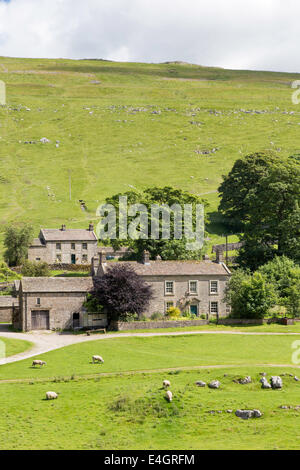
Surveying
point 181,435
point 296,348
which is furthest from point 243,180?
point 181,435

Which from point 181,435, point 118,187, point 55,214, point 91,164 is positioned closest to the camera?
point 181,435

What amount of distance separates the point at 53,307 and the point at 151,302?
12.0 meters

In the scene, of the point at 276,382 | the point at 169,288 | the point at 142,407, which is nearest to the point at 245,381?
the point at 276,382

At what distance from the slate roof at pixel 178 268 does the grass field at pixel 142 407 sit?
2303cm

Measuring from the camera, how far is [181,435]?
98.3 feet

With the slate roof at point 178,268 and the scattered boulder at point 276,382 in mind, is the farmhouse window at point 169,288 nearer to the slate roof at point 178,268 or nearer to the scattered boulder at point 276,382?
the slate roof at point 178,268

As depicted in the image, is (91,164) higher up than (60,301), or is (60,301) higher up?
(91,164)

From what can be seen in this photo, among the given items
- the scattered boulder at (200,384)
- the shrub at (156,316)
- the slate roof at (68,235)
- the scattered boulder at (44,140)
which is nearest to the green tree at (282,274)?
the shrub at (156,316)

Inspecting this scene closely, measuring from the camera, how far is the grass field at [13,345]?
2018 inches

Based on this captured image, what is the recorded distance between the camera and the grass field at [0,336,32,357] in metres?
51.2

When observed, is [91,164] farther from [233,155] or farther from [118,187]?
[233,155]

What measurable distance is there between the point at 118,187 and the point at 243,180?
4428cm

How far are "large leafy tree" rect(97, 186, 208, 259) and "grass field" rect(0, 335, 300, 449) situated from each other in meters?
37.3

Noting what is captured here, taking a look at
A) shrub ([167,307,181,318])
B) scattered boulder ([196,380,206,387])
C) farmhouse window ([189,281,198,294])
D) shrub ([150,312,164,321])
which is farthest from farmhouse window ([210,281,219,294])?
scattered boulder ([196,380,206,387])
